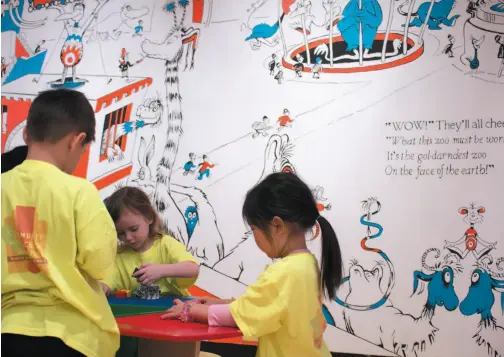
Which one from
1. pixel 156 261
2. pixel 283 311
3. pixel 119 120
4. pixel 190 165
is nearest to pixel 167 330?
pixel 283 311

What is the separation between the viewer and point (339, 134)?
3.46 metres

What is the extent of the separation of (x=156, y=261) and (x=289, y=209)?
3.14ft

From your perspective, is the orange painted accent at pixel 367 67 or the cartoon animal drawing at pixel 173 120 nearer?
the orange painted accent at pixel 367 67

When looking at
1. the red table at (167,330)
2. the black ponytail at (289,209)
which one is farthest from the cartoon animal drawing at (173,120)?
the black ponytail at (289,209)

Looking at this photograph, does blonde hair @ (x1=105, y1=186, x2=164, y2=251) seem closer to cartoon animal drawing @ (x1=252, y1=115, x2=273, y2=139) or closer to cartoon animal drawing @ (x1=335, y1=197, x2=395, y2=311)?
cartoon animal drawing @ (x1=252, y1=115, x2=273, y2=139)

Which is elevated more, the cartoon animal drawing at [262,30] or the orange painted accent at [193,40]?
the cartoon animal drawing at [262,30]

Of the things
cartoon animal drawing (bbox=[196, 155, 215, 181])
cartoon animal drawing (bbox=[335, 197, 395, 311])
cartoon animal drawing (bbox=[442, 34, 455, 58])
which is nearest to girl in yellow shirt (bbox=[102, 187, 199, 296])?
cartoon animal drawing (bbox=[196, 155, 215, 181])

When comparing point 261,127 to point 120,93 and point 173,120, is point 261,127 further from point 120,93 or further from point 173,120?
point 120,93

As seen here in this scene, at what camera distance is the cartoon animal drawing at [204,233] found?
11.9ft

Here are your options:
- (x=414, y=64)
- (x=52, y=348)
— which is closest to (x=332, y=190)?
(x=414, y=64)

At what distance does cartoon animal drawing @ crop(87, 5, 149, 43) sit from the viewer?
392cm

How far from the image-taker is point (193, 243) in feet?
12.1

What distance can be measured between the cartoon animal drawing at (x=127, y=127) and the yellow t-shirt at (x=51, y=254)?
2.33 meters

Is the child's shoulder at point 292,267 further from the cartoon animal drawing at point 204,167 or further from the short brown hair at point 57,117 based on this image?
the cartoon animal drawing at point 204,167
